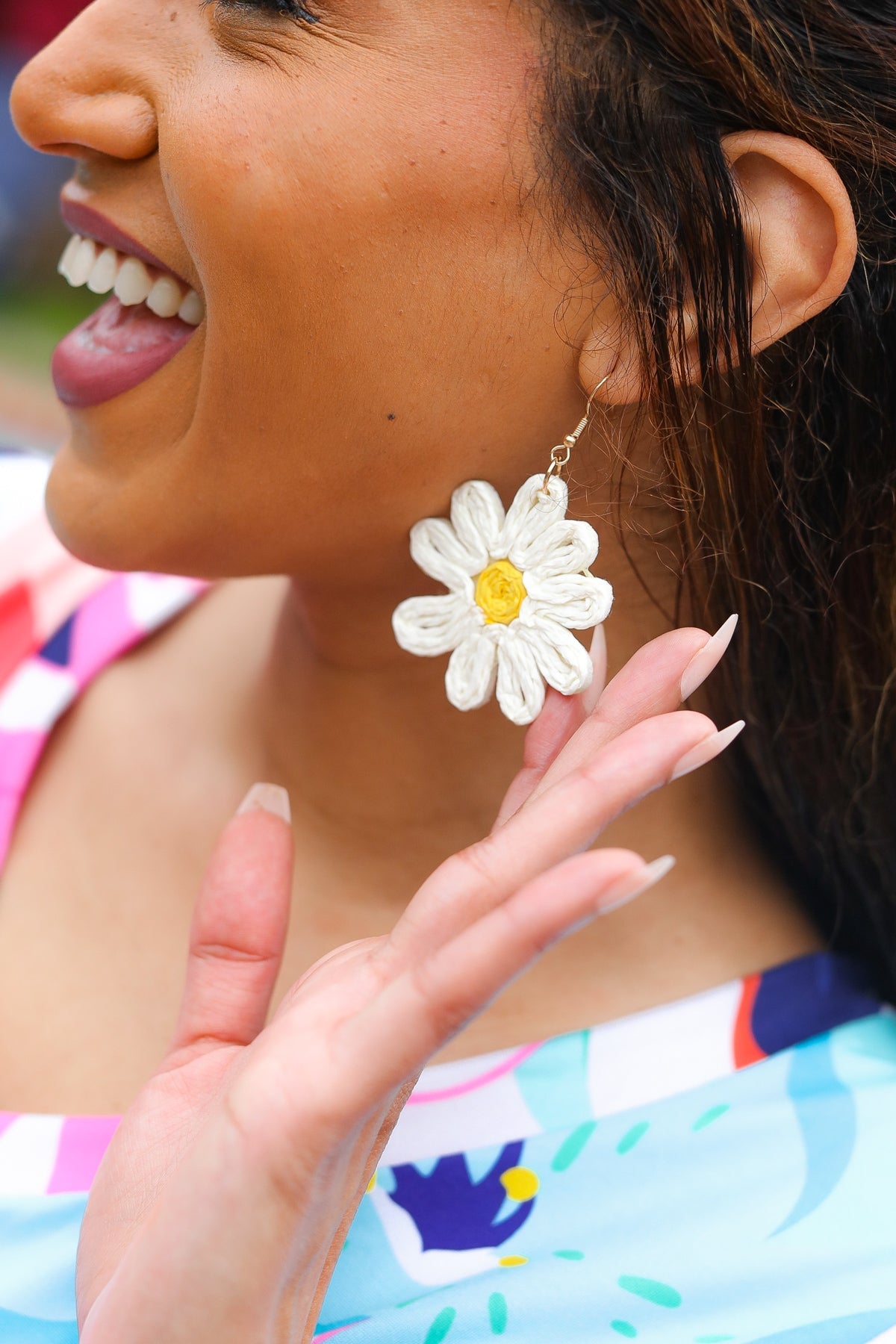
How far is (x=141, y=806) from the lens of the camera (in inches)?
62.1

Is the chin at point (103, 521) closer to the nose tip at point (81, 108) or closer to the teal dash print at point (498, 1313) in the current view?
the nose tip at point (81, 108)

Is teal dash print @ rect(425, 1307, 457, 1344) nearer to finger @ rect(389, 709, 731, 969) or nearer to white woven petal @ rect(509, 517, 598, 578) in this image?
finger @ rect(389, 709, 731, 969)

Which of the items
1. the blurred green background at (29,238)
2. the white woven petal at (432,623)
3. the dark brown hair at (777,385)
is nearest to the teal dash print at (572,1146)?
the dark brown hair at (777,385)

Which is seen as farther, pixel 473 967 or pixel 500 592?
pixel 500 592

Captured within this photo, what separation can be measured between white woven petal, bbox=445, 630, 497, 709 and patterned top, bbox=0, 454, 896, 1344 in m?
0.44

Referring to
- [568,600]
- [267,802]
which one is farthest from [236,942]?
[568,600]

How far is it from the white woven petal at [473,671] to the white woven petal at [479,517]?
2.8 inches

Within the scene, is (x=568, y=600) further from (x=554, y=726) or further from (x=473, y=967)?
(x=473, y=967)

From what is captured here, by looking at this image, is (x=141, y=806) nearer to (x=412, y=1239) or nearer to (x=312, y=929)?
(x=312, y=929)

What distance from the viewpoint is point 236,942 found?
116 centimetres

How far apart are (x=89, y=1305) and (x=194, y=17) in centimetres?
116

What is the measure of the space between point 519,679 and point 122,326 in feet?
1.96

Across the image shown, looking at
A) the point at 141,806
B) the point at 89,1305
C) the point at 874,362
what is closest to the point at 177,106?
the point at 874,362

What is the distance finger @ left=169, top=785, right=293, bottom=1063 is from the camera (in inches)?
44.8
